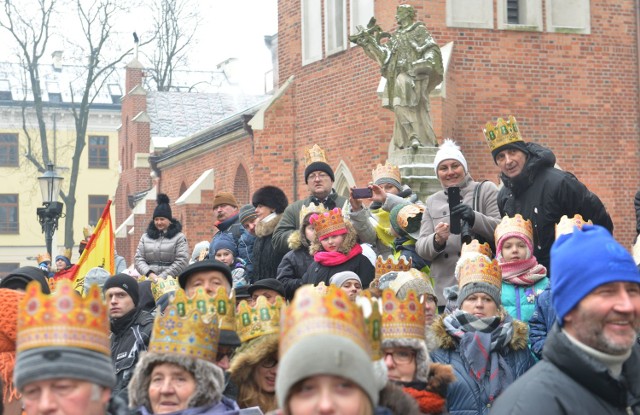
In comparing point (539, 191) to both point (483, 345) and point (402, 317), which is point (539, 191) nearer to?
point (483, 345)

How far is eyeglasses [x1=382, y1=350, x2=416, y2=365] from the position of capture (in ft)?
18.4

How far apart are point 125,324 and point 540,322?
2.88 meters

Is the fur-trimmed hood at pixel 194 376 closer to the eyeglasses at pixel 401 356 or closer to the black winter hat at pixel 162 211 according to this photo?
the eyeglasses at pixel 401 356

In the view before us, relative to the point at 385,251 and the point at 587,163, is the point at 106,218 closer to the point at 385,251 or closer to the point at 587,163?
the point at 385,251

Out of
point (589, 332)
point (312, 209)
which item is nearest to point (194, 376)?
point (589, 332)

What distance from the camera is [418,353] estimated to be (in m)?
5.64

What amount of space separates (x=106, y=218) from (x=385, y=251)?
548 cm

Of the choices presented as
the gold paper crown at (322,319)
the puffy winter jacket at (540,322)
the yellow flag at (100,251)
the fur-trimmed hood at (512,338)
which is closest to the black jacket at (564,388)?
the gold paper crown at (322,319)

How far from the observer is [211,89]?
69.2m

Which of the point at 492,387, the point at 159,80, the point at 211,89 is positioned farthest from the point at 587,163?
the point at 211,89

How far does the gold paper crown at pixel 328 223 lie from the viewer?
32.6 ft

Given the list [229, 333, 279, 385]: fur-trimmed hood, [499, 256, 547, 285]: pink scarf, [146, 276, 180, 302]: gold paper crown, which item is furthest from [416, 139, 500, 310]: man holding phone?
[229, 333, 279, 385]: fur-trimmed hood

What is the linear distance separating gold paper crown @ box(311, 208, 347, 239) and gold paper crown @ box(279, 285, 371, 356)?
5.82 m

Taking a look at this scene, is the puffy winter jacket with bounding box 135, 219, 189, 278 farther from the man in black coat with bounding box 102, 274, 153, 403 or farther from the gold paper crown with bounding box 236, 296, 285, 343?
the gold paper crown with bounding box 236, 296, 285, 343
